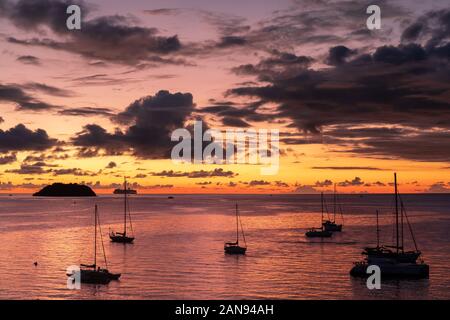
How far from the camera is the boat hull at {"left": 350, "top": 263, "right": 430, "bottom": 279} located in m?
75.2

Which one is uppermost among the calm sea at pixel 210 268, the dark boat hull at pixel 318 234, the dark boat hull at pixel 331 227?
the dark boat hull at pixel 331 227

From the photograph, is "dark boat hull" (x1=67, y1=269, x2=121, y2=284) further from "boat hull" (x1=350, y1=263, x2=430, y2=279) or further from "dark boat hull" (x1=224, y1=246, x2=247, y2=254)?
"boat hull" (x1=350, y1=263, x2=430, y2=279)

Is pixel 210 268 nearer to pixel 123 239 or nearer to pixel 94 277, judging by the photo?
pixel 94 277

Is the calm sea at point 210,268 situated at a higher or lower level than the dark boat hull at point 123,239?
lower

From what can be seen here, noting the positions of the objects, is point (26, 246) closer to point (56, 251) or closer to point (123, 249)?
point (56, 251)

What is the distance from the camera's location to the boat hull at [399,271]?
75250 millimetres

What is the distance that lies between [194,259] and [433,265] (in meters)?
43.0

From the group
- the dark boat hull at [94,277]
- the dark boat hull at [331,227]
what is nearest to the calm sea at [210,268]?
the dark boat hull at [94,277]

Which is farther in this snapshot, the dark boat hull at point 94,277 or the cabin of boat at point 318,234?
the cabin of boat at point 318,234

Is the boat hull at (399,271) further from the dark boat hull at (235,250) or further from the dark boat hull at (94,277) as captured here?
the dark boat hull at (94,277)

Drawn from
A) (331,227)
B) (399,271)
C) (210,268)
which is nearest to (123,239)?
(210,268)

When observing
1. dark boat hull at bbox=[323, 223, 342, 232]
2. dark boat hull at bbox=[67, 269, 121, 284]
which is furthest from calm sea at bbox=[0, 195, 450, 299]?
dark boat hull at bbox=[323, 223, 342, 232]

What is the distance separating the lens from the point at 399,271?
Answer: 76625 mm
